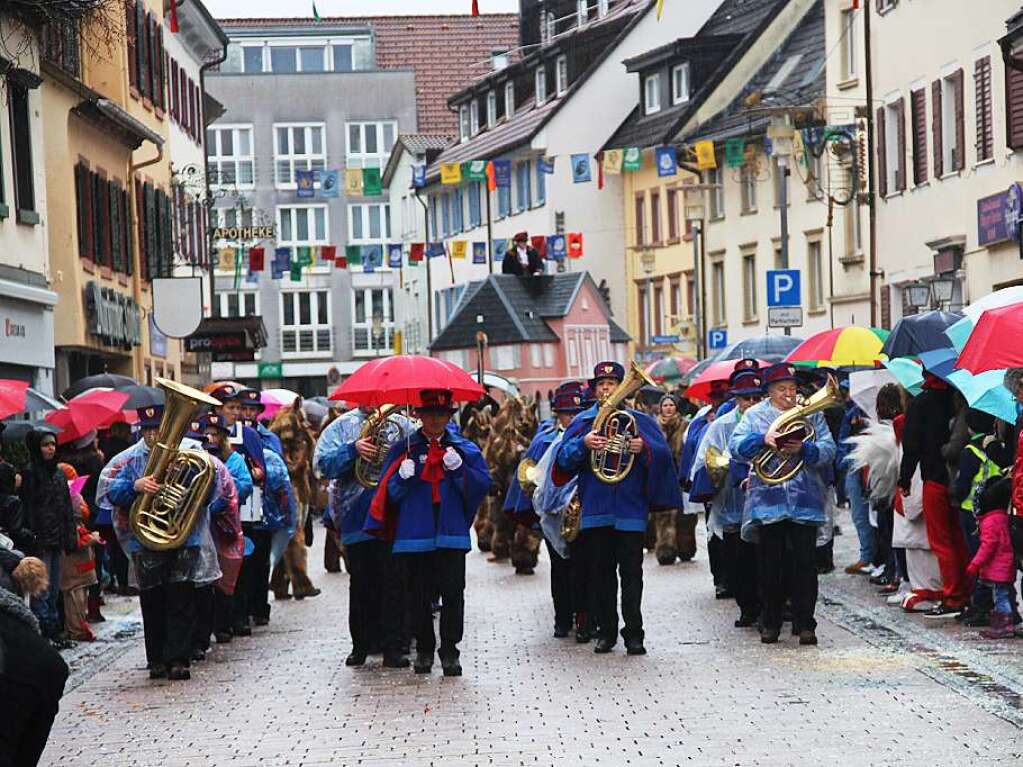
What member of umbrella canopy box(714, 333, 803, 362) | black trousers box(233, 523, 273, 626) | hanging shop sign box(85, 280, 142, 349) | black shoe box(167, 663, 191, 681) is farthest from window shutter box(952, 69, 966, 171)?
black shoe box(167, 663, 191, 681)

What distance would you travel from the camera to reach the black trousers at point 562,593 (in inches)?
640

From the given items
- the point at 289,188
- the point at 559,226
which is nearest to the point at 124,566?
the point at 559,226

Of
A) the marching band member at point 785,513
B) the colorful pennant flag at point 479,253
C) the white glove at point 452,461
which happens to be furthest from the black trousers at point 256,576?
the colorful pennant flag at point 479,253

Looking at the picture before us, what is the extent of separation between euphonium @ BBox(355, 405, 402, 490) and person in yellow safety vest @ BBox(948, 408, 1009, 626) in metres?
3.84

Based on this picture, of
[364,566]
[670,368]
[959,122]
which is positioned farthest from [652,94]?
[364,566]

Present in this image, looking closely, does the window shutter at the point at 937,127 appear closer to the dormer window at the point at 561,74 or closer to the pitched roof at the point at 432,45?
the dormer window at the point at 561,74

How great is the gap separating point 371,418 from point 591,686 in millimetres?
2918

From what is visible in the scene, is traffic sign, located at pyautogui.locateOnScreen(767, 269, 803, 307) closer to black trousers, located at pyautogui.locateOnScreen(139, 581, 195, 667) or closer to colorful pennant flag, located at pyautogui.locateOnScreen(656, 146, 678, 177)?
colorful pennant flag, located at pyautogui.locateOnScreen(656, 146, 678, 177)

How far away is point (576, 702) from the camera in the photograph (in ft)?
40.9

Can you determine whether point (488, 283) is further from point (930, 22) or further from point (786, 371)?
point (786, 371)

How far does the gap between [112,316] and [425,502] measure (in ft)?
69.3

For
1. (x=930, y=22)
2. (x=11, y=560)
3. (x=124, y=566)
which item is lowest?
(x=124, y=566)

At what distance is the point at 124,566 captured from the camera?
21734mm

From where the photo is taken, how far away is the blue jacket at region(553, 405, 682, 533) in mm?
15242
